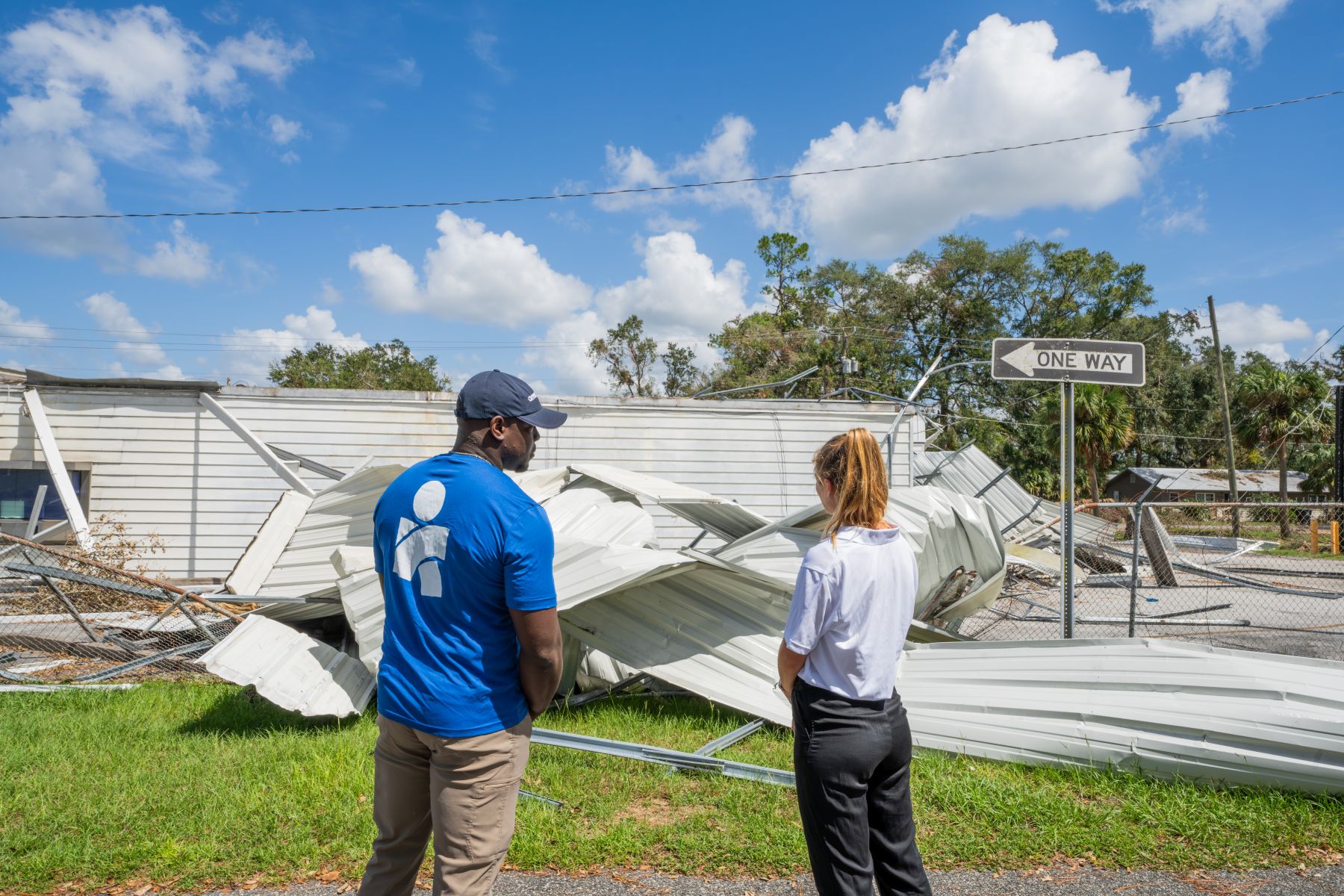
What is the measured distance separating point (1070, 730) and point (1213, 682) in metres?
0.68

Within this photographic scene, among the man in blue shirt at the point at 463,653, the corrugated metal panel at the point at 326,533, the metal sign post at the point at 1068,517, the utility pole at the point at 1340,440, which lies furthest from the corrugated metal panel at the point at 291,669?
the utility pole at the point at 1340,440

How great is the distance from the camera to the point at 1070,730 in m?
3.90

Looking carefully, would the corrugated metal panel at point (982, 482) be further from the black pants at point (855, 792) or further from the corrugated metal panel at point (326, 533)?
the black pants at point (855, 792)

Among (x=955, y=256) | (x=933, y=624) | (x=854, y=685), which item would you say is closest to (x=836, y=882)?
(x=854, y=685)

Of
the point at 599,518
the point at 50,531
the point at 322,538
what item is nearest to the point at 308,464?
the point at 50,531

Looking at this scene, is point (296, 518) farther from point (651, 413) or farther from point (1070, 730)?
point (1070, 730)

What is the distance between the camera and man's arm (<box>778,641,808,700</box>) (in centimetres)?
215

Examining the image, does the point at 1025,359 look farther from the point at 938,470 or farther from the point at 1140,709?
the point at 938,470

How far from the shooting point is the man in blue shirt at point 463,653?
1865mm

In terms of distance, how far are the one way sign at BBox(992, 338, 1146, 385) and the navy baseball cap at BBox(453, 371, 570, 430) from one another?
3.96m

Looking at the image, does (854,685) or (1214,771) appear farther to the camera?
(1214,771)

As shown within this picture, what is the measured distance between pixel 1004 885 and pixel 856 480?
5.96 feet

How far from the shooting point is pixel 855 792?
209 centimetres

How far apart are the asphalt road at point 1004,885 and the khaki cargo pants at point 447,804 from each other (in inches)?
40.4
